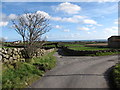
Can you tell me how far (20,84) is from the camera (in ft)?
26.5

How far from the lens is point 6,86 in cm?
759

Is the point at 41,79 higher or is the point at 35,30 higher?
the point at 35,30

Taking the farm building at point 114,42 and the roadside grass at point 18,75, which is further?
the farm building at point 114,42

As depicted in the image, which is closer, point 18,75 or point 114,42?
point 18,75

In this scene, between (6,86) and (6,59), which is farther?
(6,59)

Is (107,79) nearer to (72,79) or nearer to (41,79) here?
(72,79)

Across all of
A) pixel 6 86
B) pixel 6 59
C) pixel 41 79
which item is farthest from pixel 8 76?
pixel 6 59

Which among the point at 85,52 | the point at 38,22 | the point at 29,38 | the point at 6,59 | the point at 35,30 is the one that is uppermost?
the point at 38,22

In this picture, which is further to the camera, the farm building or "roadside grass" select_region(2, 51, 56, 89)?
the farm building

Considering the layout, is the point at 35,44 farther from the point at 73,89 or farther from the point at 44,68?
the point at 73,89

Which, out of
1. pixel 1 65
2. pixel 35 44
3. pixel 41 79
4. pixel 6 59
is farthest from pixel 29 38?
pixel 41 79

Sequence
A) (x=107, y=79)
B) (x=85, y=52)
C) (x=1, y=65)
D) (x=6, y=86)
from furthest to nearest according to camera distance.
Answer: (x=85, y=52) < (x=1, y=65) < (x=107, y=79) < (x=6, y=86)

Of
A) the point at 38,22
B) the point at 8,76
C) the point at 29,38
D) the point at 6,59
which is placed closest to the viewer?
the point at 8,76

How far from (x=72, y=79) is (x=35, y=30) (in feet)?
33.2
